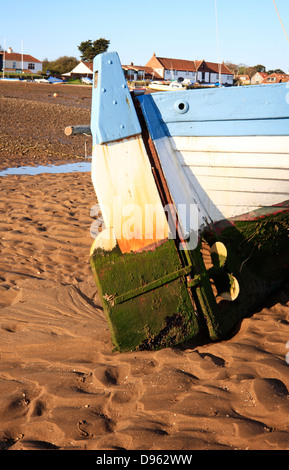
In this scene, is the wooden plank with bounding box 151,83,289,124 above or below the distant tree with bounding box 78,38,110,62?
below

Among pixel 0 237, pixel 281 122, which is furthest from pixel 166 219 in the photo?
pixel 0 237

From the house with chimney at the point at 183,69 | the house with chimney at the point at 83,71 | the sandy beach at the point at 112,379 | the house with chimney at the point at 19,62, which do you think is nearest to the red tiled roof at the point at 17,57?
the house with chimney at the point at 19,62

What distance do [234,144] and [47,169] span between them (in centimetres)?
924

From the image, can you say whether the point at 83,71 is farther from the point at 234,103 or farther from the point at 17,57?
the point at 234,103

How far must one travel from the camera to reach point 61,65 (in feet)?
211

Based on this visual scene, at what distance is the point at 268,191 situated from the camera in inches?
146

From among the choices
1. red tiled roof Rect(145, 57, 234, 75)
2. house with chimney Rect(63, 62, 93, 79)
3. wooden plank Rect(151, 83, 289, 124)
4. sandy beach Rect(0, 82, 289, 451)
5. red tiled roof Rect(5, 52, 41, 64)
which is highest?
red tiled roof Rect(5, 52, 41, 64)

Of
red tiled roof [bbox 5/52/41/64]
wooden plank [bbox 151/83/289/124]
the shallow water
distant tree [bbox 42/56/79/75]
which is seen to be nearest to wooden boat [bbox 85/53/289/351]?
wooden plank [bbox 151/83/289/124]

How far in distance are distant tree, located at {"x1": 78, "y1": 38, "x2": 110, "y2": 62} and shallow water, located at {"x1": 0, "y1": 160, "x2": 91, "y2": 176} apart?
52.0 meters

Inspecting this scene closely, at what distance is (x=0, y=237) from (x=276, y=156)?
4253mm

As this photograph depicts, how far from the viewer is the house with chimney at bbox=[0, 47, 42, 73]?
6598cm

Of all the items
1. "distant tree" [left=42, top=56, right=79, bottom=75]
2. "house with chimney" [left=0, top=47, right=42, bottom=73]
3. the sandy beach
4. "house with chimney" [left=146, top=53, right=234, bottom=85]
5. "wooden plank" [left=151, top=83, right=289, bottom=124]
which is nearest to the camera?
the sandy beach

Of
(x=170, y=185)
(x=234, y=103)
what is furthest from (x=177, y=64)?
(x=170, y=185)

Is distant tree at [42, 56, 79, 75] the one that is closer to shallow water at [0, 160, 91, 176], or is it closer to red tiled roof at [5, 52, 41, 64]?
red tiled roof at [5, 52, 41, 64]
